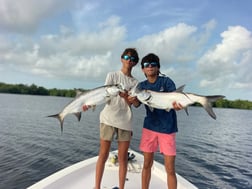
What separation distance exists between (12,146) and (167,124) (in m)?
12.5

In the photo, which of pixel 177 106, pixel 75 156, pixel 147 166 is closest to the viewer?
pixel 177 106

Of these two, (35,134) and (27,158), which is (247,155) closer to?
(27,158)

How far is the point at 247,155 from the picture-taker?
53.8 feet

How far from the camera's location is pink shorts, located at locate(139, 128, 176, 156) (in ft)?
13.0

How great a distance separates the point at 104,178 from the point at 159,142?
1.81 meters

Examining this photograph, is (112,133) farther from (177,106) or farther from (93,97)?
(177,106)

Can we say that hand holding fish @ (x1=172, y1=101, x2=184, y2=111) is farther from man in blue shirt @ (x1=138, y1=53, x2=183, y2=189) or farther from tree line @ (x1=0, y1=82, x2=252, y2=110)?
tree line @ (x1=0, y1=82, x2=252, y2=110)

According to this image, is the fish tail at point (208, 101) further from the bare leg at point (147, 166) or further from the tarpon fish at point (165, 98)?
the bare leg at point (147, 166)

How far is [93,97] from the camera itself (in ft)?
13.2

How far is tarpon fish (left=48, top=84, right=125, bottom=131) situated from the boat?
1.35 metres

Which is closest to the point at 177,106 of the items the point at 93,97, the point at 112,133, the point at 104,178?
the point at 112,133

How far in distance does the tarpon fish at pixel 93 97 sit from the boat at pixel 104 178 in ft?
4.42

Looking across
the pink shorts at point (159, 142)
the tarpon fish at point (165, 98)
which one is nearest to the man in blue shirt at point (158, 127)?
the pink shorts at point (159, 142)

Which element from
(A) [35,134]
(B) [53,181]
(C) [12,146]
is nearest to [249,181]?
(B) [53,181]
